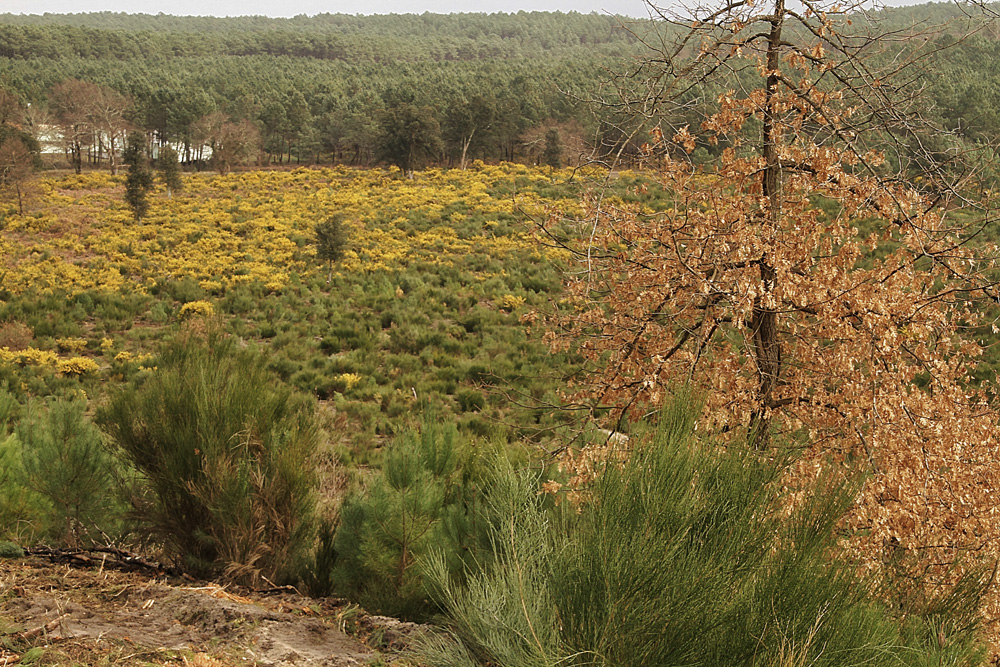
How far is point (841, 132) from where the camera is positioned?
3430 mm

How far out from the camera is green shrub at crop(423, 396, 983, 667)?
4.51 ft

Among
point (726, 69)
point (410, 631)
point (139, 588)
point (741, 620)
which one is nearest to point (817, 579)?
point (741, 620)

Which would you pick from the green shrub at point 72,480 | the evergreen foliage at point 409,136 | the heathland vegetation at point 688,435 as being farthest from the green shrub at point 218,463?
the evergreen foliage at point 409,136

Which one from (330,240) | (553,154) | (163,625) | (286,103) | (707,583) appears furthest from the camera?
(286,103)

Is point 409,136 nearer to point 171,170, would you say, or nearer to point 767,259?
point 171,170

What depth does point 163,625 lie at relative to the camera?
2504mm

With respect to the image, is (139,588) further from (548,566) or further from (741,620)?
(741,620)

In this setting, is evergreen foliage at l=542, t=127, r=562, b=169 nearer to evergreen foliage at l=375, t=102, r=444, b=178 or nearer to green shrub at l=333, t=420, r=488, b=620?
evergreen foliage at l=375, t=102, r=444, b=178

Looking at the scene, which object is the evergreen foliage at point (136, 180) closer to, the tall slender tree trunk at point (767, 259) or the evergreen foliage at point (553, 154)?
the evergreen foliage at point (553, 154)

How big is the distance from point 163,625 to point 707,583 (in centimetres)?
211

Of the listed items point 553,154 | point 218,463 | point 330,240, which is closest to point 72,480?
point 218,463

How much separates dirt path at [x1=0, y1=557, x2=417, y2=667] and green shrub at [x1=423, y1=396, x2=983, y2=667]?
125 centimetres

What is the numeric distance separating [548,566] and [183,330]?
302 centimetres

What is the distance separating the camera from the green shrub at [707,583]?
54.1 inches
